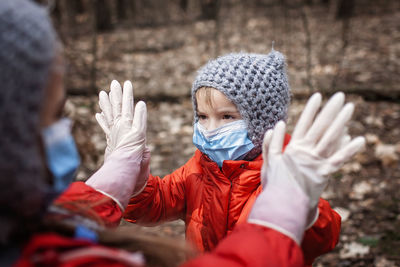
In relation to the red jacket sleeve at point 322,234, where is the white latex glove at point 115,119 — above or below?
above

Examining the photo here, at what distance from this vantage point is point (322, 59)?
8.05 m

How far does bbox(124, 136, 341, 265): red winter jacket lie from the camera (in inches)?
78.0

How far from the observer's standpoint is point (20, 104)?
97cm

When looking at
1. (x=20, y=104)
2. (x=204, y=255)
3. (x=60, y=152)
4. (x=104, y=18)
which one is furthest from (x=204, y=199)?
(x=104, y=18)

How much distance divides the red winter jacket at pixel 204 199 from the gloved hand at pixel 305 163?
0.44m

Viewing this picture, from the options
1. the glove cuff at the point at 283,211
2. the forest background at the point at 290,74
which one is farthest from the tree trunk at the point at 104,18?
the glove cuff at the point at 283,211

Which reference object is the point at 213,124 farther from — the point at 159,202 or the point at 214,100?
the point at 159,202

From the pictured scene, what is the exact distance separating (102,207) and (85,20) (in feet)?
53.4

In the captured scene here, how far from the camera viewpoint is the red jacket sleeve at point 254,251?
118 cm

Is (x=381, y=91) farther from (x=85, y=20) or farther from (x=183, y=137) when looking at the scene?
(x=85, y=20)

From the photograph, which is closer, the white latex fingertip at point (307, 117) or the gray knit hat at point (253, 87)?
the white latex fingertip at point (307, 117)

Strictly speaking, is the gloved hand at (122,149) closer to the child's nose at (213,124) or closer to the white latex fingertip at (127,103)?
the white latex fingertip at (127,103)

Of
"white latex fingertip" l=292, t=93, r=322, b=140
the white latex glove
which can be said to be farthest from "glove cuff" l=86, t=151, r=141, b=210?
"white latex fingertip" l=292, t=93, r=322, b=140

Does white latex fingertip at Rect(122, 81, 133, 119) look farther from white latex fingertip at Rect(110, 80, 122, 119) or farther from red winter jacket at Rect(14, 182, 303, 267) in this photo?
red winter jacket at Rect(14, 182, 303, 267)
